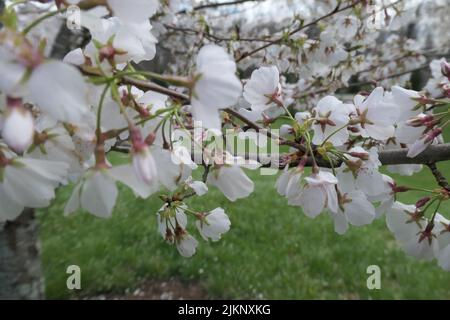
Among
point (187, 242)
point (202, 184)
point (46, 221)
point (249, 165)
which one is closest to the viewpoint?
point (249, 165)

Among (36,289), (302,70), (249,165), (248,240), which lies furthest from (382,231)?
(249,165)

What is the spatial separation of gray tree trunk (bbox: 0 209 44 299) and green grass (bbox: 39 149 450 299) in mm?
704

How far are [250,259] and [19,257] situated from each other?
1704 mm

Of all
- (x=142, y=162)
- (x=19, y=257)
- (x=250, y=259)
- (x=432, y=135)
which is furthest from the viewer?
(x=250, y=259)

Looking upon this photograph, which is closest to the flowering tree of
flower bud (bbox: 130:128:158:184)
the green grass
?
flower bud (bbox: 130:128:158:184)

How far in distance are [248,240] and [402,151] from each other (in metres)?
2.90

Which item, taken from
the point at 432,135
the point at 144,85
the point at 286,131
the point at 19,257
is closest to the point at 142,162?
the point at 144,85

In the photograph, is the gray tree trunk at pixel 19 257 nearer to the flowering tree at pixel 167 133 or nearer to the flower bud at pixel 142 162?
the flowering tree at pixel 167 133

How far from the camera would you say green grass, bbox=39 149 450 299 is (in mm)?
3070

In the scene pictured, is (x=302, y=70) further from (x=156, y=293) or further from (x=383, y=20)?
(x=156, y=293)

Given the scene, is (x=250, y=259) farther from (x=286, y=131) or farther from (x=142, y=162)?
(x=142, y=162)

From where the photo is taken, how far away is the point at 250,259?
345 cm

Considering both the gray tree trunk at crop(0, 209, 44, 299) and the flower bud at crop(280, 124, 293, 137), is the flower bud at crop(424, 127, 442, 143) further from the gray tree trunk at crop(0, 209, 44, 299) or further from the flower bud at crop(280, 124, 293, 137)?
the gray tree trunk at crop(0, 209, 44, 299)

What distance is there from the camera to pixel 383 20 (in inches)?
88.9
